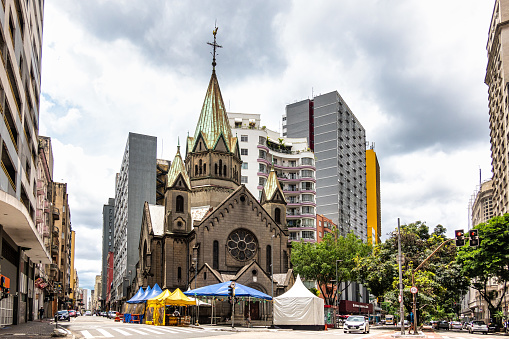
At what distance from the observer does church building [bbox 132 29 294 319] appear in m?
57.3

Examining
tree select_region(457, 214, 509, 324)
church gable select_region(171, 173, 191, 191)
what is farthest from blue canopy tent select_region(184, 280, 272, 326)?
church gable select_region(171, 173, 191, 191)

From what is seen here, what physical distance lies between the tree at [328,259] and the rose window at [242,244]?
1318 centimetres

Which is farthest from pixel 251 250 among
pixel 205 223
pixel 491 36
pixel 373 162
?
pixel 373 162

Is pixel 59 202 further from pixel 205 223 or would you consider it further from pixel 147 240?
pixel 205 223

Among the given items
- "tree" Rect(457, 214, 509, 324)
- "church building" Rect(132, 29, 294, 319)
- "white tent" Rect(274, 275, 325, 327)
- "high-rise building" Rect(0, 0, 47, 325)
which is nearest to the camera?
"high-rise building" Rect(0, 0, 47, 325)

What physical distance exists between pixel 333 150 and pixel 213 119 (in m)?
49.8

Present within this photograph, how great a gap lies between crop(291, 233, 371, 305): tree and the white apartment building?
25559mm

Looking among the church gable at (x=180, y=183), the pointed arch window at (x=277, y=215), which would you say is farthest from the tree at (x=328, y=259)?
the church gable at (x=180, y=183)

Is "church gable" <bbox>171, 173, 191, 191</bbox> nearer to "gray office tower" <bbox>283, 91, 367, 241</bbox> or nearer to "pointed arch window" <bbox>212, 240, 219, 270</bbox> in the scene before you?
"pointed arch window" <bbox>212, 240, 219, 270</bbox>

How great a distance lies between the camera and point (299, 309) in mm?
40688

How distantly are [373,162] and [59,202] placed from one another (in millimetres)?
95109

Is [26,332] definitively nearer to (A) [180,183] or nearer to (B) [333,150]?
(A) [180,183]

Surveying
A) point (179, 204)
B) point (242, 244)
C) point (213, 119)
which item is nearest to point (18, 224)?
point (179, 204)

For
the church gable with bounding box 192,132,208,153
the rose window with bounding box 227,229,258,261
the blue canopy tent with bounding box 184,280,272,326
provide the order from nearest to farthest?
the blue canopy tent with bounding box 184,280,272,326 < the rose window with bounding box 227,229,258,261 < the church gable with bounding box 192,132,208,153
